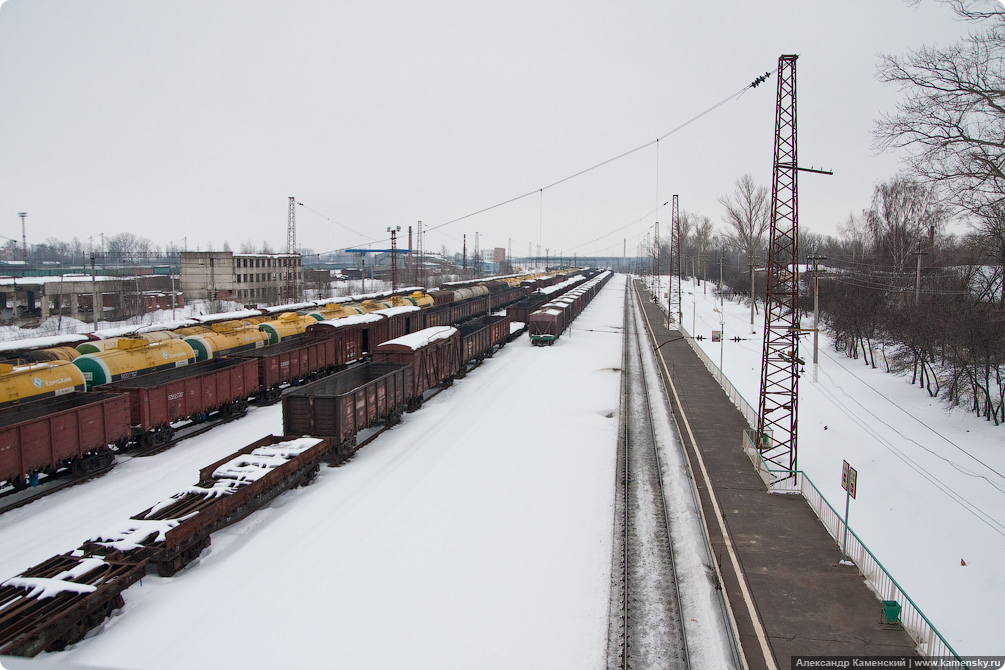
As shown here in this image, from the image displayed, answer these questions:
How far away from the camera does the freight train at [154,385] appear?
615 inches

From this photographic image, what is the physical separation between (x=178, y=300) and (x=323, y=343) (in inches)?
1983

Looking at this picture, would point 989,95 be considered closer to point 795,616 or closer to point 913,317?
point 795,616

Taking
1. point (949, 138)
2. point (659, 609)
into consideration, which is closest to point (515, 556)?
point (659, 609)

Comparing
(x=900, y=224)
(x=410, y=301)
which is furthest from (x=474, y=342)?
(x=900, y=224)

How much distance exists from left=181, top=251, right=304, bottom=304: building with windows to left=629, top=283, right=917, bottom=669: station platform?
62.2m

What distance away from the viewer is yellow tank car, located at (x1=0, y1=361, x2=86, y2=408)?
16.8m

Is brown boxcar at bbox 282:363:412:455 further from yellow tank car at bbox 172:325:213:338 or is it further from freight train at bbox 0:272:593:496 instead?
yellow tank car at bbox 172:325:213:338

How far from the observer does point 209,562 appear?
1239cm

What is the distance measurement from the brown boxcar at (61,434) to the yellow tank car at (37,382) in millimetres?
309

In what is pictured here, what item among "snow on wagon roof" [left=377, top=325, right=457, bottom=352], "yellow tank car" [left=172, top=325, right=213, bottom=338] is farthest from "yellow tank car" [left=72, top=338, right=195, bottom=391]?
"snow on wagon roof" [left=377, top=325, right=457, bottom=352]

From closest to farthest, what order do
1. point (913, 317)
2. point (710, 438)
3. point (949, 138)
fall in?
point (949, 138) < point (710, 438) < point (913, 317)

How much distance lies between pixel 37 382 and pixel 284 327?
13.1 m

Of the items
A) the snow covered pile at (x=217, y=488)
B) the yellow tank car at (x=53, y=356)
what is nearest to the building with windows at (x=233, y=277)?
the yellow tank car at (x=53, y=356)

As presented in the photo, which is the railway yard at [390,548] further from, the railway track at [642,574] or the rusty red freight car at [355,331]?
the rusty red freight car at [355,331]
